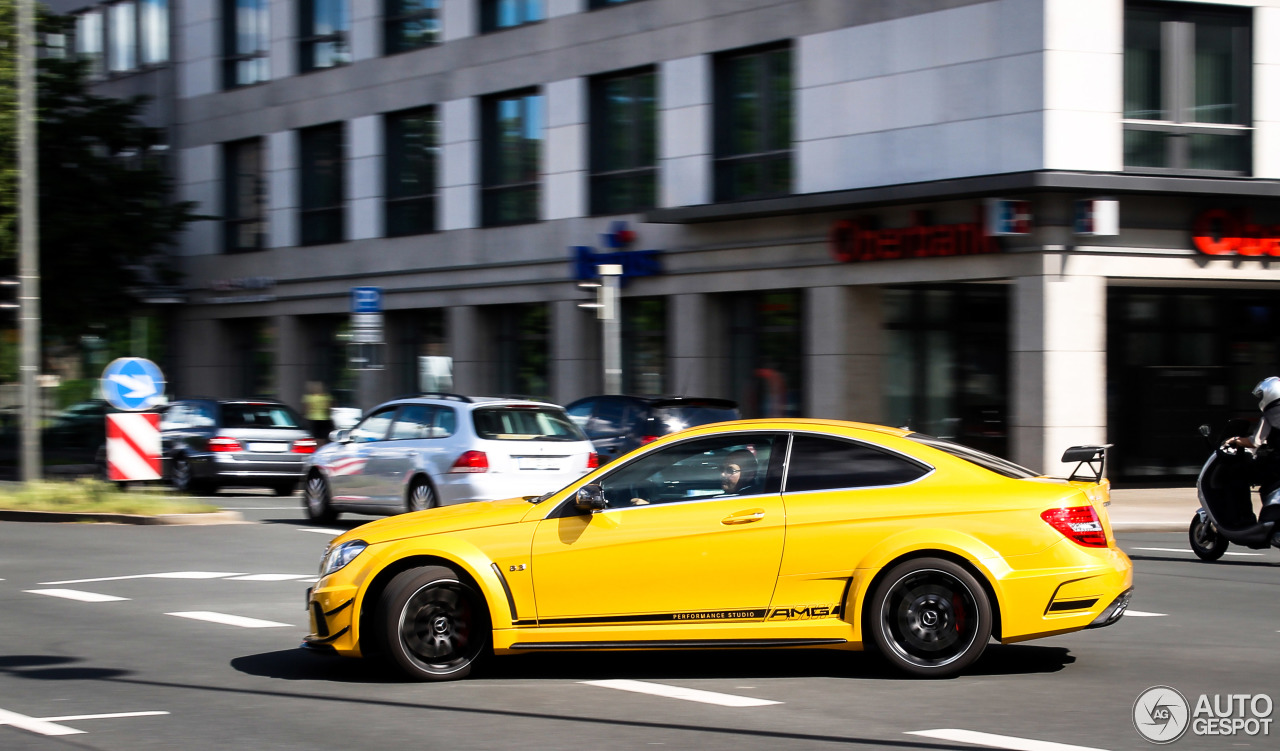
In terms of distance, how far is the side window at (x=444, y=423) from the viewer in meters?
15.8

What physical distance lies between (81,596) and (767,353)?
49.7 ft

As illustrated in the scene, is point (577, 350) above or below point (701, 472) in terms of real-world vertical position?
above

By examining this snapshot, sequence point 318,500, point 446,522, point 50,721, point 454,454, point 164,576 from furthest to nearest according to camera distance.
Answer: point 318,500, point 454,454, point 164,576, point 446,522, point 50,721

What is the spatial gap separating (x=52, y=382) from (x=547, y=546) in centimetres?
3616

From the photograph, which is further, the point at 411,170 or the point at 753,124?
the point at 411,170

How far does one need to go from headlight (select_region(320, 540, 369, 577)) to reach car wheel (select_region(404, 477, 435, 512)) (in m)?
7.73

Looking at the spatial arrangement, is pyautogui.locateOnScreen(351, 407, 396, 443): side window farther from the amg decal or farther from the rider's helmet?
the amg decal

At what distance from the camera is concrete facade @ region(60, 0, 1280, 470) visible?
20469 millimetres

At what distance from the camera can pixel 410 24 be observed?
3167 centimetres

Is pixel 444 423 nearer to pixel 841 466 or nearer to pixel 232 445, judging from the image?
pixel 232 445

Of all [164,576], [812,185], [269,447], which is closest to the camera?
[164,576]

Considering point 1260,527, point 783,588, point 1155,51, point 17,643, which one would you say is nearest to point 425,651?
point 783,588

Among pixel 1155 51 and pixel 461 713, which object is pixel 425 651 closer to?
pixel 461 713

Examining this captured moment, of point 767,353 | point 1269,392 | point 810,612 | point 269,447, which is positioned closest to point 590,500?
point 810,612
